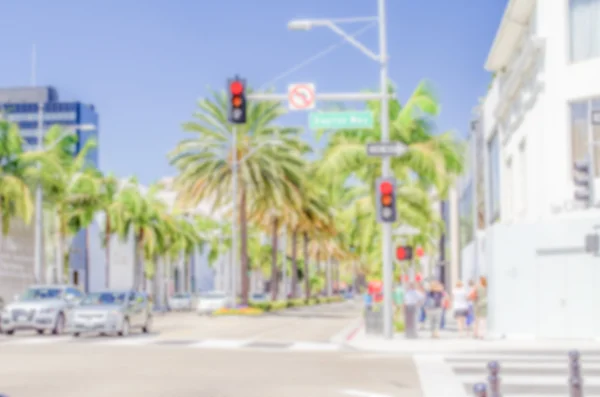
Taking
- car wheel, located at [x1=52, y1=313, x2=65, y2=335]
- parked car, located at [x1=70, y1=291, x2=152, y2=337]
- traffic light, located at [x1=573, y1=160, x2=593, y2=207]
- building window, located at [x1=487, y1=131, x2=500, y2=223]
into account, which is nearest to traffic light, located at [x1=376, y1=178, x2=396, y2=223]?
traffic light, located at [x1=573, y1=160, x2=593, y2=207]

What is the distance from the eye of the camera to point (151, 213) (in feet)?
262

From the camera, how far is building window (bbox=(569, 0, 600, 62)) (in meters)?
28.9

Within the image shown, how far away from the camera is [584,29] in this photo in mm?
29312

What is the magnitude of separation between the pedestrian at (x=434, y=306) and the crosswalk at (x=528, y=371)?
5.50 meters

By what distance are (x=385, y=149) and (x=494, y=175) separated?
64.0ft

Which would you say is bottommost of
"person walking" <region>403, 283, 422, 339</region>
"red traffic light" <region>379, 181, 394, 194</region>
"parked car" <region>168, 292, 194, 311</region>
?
"parked car" <region>168, 292, 194, 311</region>

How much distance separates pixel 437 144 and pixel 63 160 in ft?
74.0

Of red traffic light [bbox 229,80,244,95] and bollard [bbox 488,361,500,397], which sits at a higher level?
red traffic light [bbox 229,80,244,95]

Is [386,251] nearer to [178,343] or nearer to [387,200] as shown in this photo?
[387,200]

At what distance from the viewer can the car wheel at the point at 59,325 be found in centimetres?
3438

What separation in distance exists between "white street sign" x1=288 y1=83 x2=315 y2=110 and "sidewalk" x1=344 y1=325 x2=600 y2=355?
6.03m

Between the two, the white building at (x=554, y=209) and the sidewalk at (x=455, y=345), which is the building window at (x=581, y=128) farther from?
the sidewalk at (x=455, y=345)

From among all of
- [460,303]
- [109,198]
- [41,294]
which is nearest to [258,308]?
[109,198]

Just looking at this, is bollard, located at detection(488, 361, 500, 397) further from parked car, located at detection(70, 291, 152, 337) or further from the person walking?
parked car, located at detection(70, 291, 152, 337)
